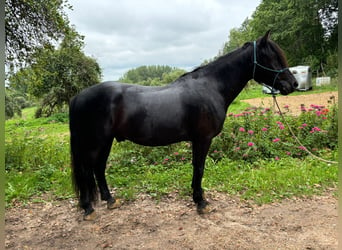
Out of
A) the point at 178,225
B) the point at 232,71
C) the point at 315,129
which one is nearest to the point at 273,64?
the point at 232,71

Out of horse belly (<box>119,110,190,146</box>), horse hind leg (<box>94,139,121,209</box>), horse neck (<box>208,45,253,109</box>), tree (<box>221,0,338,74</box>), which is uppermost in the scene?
tree (<box>221,0,338,74</box>)

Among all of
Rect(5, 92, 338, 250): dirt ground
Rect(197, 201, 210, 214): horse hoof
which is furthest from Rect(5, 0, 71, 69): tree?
Rect(197, 201, 210, 214): horse hoof

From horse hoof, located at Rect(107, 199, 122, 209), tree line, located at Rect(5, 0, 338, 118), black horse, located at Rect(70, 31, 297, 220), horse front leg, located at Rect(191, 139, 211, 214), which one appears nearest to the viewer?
black horse, located at Rect(70, 31, 297, 220)

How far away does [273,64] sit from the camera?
2736 mm

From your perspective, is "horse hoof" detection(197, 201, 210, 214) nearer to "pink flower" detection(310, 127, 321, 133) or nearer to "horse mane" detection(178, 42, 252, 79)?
"horse mane" detection(178, 42, 252, 79)

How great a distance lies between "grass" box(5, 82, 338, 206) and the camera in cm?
347

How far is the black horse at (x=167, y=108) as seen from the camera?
2627mm

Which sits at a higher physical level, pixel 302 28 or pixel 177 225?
pixel 302 28

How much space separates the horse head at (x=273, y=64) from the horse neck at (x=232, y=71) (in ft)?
0.34

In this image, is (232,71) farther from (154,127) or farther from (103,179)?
(103,179)

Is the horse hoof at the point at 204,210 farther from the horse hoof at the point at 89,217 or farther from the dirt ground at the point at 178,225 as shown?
the horse hoof at the point at 89,217

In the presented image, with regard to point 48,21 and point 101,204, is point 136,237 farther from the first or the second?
point 48,21

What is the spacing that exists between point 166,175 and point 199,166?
46.8 inches

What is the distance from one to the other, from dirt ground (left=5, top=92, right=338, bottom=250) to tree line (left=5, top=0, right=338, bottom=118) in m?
3.22
